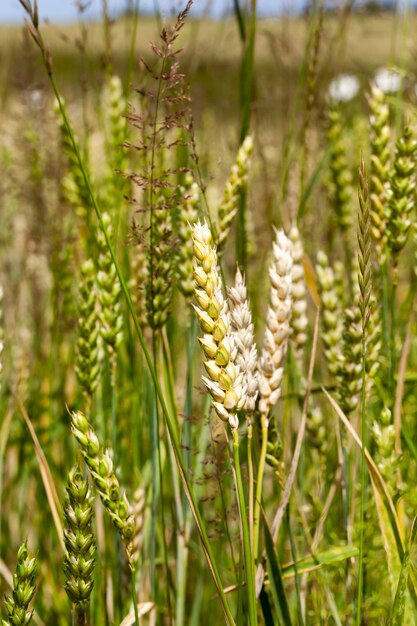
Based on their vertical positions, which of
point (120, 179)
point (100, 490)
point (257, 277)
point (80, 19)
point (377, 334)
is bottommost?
point (100, 490)

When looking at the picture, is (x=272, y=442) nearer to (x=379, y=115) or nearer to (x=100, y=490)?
(x=100, y=490)

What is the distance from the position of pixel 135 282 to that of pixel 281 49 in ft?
2.57

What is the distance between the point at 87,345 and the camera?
928mm

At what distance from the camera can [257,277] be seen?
1.63 m

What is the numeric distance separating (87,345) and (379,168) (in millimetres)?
428

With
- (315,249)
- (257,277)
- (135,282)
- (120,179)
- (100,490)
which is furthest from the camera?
(315,249)

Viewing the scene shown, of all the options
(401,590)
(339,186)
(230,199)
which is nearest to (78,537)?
(401,590)

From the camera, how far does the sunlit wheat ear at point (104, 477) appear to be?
Answer: 2.05 ft

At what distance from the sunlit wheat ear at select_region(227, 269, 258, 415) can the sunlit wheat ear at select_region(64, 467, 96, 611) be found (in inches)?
5.7

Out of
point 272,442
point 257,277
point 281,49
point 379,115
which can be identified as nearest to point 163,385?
point 272,442

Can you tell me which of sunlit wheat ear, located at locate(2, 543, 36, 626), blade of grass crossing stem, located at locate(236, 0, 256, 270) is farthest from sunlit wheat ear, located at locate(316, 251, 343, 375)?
sunlit wheat ear, located at locate(2, 543, 36, 626)

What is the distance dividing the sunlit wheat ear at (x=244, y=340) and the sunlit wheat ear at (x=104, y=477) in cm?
12

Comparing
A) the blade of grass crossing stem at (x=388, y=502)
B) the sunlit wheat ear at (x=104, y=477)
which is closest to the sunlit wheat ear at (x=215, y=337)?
the sunlit wheat ear at (x=104, y=477)

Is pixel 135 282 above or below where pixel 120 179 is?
below
